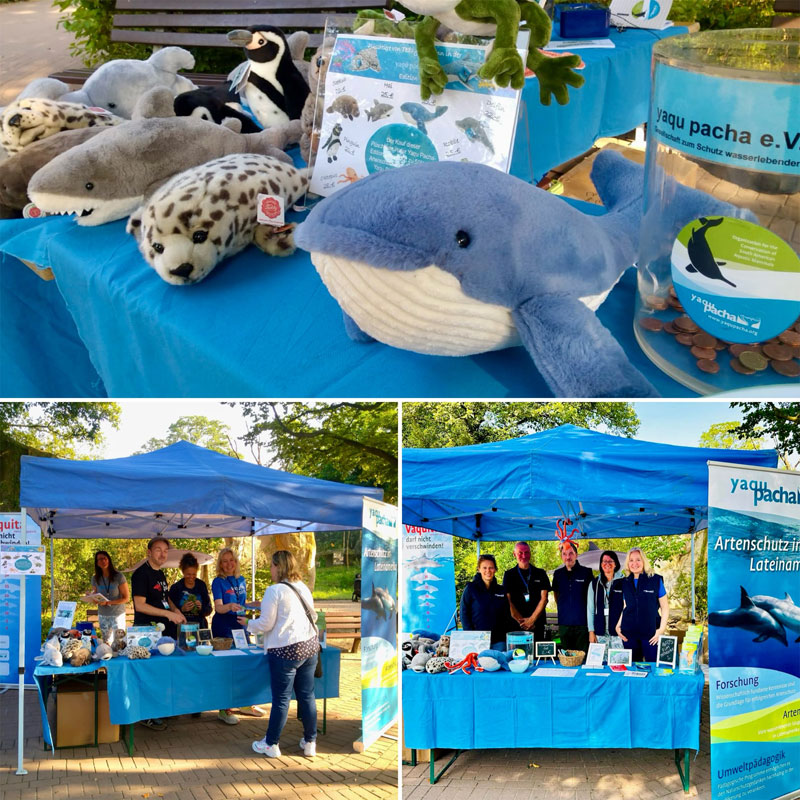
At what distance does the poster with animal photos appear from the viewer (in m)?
1.56

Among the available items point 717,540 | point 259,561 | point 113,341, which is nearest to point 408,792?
point 717,540

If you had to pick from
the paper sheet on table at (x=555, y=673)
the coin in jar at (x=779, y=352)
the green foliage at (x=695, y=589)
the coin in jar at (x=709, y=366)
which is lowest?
the green foliage at (x=695, y=589)

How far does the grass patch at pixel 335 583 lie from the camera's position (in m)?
11.1

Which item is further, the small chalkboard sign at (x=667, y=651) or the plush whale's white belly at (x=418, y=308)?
the small chalkboard sign at (x=667, y=651)

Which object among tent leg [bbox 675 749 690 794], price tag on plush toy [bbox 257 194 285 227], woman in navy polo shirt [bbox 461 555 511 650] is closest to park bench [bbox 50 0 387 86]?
price tag on plush toy [bbox 257 194 285 227]

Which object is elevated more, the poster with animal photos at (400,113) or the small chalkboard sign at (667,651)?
the poster with animal photos at (400,113)

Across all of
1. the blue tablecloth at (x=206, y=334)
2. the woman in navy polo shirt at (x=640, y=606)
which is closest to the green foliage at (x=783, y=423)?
the woman in navy polo shirt at (x=640, y=606)

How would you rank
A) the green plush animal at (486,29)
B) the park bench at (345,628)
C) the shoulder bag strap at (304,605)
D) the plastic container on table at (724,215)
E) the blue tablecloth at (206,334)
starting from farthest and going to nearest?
1. the park bench at (345,628)
2. the shoulder bag strap at (304,605)
3. the green plush animal at (486,29)
4. the blue tablecloth at (206,334)
5. the plastic container on table at (724,215)

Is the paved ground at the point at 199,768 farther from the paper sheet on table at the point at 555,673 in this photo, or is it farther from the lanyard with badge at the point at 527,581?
the lanyard with badge at the point at 527,581

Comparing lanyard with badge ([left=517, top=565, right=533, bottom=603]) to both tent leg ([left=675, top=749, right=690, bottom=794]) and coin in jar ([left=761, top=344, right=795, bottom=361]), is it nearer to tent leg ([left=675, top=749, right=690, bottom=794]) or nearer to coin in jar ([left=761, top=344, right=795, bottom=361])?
tent leg ([left=675, top=749, right=690, bottom=794])

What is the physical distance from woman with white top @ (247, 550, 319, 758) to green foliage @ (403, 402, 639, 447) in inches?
111

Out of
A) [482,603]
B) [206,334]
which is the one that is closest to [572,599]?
[482,603]

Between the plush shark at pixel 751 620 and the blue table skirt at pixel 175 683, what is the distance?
189 centimetres

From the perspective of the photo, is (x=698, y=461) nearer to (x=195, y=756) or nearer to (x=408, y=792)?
(x=408, y=792)
